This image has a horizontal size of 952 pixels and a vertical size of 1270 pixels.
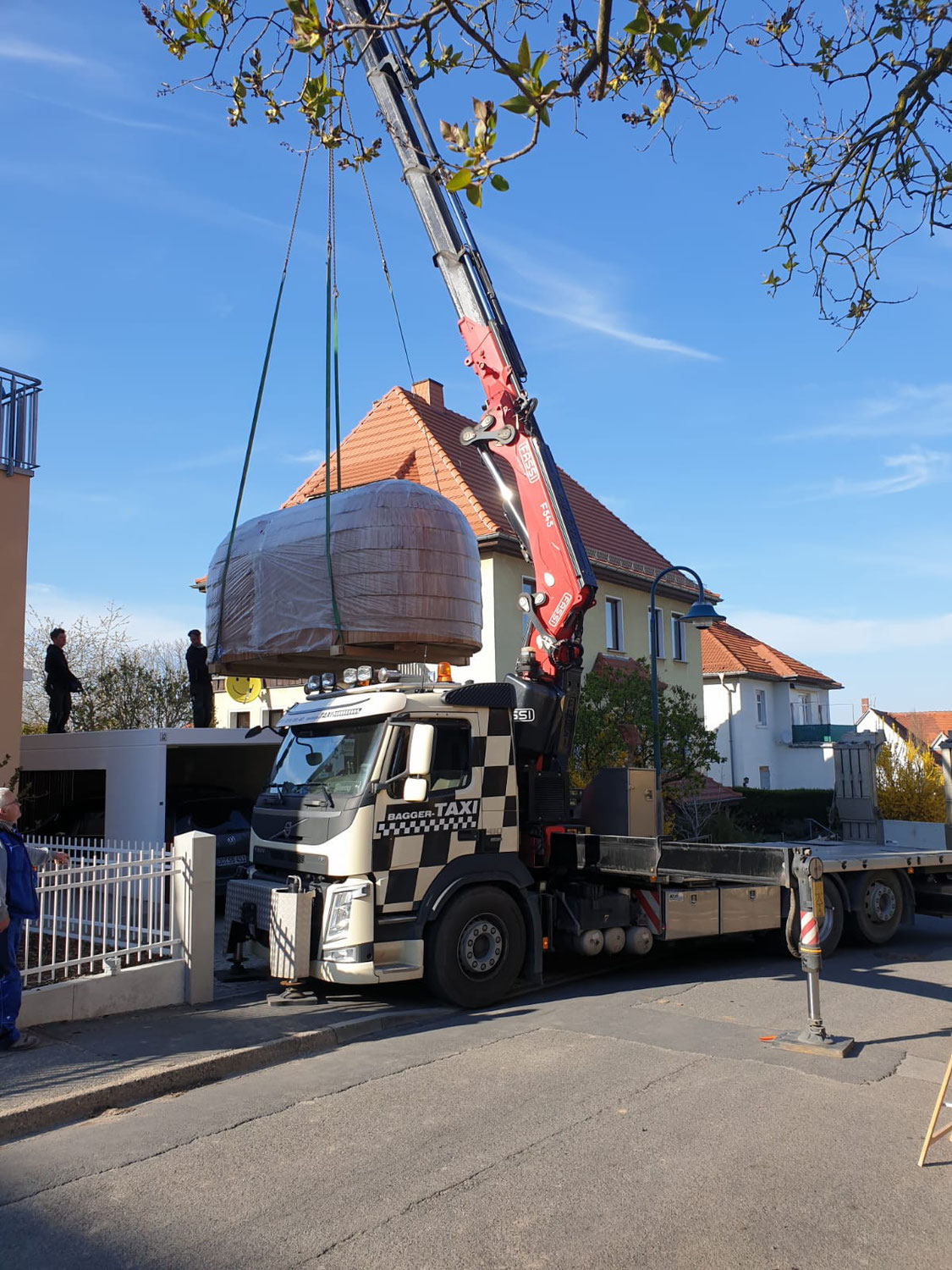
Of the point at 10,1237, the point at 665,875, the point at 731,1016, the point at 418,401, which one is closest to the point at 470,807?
the point at 665,875

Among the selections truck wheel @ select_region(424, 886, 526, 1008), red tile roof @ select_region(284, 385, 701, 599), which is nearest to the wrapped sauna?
truck wheel @ select_region(424, 886, 526, 1008)

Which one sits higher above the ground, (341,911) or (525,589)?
(525,589)

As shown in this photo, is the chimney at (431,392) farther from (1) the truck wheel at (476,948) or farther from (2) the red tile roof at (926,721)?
(2) the red tile roof at (926,721)

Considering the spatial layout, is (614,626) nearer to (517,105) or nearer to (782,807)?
(782,807)

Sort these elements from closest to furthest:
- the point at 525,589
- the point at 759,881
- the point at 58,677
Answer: the point at 759,881 < the point at 58,677 < the point at 525,589

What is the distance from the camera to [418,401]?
26125 millimetres

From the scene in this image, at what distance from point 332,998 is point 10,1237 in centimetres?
437

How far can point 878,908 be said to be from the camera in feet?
35.8

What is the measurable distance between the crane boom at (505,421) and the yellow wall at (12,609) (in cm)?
573

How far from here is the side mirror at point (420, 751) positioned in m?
7.92

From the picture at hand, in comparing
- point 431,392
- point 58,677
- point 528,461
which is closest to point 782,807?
point 431,392

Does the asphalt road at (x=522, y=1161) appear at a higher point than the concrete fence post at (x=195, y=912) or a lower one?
lower

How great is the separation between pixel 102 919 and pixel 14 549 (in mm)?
5932

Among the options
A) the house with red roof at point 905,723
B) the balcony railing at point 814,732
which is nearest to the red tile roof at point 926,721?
the house with red roof at point 905,723
